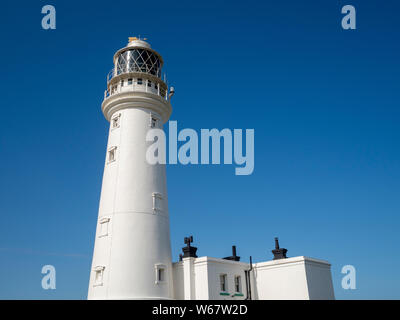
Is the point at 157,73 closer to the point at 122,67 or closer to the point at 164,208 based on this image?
the point at 122,67

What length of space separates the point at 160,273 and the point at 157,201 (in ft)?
14.8

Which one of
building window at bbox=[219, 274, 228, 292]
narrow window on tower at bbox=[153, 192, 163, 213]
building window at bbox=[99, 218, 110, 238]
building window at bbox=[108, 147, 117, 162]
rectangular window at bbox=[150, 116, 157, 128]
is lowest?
building window at bbox=[219, 274, 228, 292]

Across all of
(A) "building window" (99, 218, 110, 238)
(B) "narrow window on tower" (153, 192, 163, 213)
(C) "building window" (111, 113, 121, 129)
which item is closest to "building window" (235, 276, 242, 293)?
(B) "narrow window on tower" (153, 192, 163, 213)

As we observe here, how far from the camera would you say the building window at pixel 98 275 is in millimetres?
20675

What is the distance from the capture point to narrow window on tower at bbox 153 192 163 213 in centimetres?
2267

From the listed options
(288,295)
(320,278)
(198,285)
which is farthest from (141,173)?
(320,278)

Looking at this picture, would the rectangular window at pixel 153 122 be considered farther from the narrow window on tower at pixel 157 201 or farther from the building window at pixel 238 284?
the building window at pixel 238 284

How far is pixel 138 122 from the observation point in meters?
24.3

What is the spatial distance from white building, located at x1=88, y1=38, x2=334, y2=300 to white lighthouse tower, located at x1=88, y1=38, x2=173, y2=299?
0.05m

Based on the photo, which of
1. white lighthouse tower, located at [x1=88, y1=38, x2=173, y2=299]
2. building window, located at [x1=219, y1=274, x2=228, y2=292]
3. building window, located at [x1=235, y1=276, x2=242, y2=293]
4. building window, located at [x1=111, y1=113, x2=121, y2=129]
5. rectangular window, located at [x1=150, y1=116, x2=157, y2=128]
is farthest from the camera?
building window, located at [x1=111, y1=113, x2=121, y2=129]

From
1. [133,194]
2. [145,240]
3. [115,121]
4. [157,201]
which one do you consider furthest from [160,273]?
[115,121]

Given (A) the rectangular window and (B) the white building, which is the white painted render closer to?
(B) the white building

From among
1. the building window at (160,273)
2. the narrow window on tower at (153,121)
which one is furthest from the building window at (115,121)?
the building window at (160,273)
